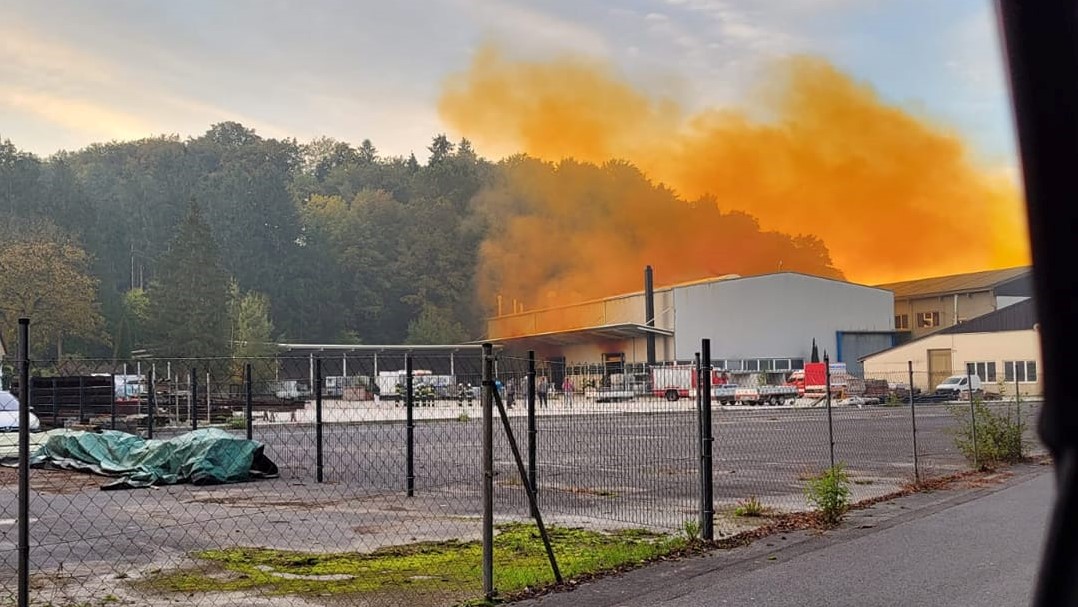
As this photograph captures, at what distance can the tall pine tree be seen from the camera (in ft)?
269

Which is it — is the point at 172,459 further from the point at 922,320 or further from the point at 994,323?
the point at 922,320

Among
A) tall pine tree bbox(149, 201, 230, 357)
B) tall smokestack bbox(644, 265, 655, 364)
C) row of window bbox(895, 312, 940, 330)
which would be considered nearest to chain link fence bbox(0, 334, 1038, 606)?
tall smokestack bbox(644, 265, 655, 364)

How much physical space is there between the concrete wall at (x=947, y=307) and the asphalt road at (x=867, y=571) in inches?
2580

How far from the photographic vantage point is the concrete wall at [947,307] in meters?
74.1

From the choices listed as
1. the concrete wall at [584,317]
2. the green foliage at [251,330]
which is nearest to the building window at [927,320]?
the concrete wall at [584,317]

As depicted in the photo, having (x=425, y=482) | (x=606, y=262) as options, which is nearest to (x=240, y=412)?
(x=425, y=482)

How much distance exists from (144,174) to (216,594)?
128262 millimetres

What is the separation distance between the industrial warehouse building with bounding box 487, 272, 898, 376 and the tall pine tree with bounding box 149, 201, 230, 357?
2672cm

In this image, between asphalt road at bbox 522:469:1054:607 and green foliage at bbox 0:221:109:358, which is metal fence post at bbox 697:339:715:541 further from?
green foliage at bbox 0:221:109:358

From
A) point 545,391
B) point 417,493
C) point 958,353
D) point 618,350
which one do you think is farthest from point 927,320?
point 545,391

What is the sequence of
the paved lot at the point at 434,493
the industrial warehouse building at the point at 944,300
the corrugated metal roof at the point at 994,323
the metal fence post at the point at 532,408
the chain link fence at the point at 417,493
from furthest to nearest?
the industrial warehouse building at the point at 944,300 → the corrugated metal roof at the point at 994,323 → the metal fence post at the point at 532,408 → the paved lot at the point at 434,493 → the chain link fence at the point at 417,493

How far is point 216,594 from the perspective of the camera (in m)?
8.05

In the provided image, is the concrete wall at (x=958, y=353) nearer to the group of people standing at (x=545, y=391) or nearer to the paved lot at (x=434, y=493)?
the paved lot at (x=434, y=493)

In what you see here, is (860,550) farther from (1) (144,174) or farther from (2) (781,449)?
(1) (144,174)
